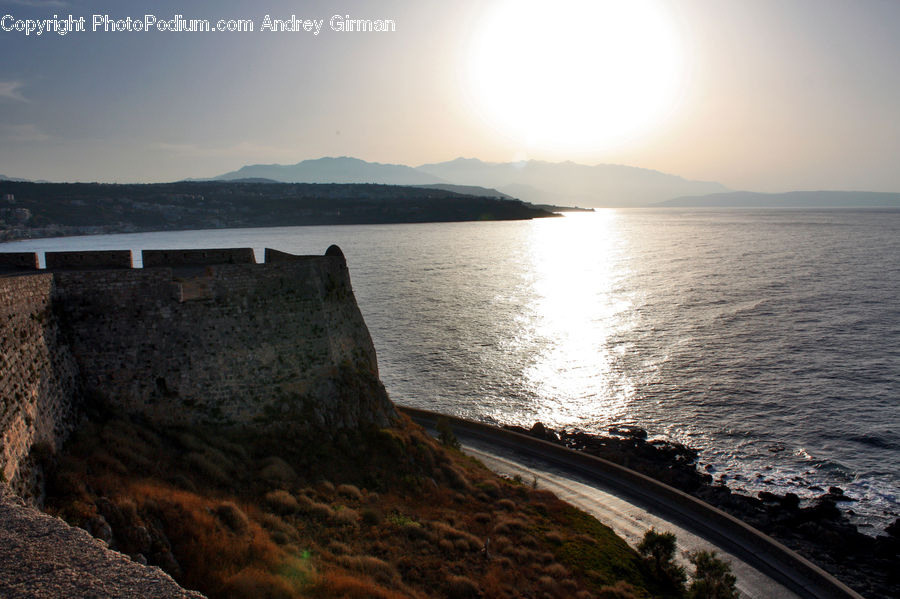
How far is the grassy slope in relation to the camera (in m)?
11.3

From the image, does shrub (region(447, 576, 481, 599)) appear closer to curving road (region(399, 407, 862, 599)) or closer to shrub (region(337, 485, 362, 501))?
shrub (region(337, 485, 362, 501))

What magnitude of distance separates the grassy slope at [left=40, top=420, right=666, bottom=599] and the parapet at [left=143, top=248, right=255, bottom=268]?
6.47 metres

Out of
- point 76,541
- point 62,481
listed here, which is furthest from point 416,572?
point 76,541

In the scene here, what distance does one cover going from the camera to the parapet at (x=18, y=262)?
15.7 m

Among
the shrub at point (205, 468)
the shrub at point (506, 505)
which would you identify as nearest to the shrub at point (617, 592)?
Result: the shrub at point (506, 505)

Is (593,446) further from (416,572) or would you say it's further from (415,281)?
(415,281)

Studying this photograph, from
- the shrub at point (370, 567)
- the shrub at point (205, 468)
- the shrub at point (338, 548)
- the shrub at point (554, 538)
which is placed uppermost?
the shrub at point (205, 468)

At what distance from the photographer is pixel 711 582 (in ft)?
59.9

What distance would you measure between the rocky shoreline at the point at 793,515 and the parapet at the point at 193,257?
23616 millimetres

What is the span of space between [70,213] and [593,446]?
588 feet

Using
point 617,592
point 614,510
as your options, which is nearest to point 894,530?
point 614,510

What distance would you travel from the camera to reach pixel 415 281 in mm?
96625

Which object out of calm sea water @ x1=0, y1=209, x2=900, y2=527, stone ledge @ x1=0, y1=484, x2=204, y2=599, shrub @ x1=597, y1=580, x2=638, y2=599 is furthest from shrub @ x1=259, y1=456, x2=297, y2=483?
calm sea water @ x1=0, y1=209, x2=900, y2=527

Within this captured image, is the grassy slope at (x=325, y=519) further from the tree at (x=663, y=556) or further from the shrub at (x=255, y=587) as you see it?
the tree at (x=663, y=556)
